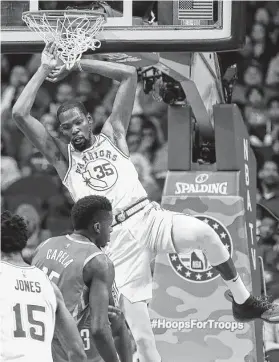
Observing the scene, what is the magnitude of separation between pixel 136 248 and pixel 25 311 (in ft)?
7.42

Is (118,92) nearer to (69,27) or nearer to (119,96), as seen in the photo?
(119,96)

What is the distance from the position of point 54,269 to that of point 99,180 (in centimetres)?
149

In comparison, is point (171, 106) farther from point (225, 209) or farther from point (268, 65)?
point (268, 65)

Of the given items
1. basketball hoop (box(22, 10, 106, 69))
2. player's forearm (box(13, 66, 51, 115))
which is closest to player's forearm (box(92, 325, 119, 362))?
player's forearm (box(13, 66, 51, 115))

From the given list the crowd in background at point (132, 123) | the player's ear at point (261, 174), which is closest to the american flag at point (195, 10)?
the crowd in background at point (132, 123)

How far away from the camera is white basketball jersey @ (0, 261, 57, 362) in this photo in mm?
4551

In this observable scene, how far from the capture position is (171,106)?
8.46m

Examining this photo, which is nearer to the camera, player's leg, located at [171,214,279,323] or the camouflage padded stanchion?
player's leg, located at [171,214,279,323]

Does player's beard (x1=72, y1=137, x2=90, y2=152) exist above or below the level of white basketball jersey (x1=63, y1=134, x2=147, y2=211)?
above

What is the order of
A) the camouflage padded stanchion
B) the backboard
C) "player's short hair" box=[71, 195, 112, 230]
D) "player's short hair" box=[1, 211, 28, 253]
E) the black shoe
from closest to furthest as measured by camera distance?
"player's short hair" box=[1, 211, 28, 253] → "player's short hair" box=[71, 195, 112, 230] → the black shoe → the backboard → the camouflage padded stanchion

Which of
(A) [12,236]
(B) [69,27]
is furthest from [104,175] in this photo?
(A) [12,236]

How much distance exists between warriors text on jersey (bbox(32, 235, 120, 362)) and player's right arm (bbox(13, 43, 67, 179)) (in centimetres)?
144

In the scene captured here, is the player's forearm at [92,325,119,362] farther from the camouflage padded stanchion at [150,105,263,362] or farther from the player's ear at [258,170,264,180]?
the player's ear at [258,170,264,180]

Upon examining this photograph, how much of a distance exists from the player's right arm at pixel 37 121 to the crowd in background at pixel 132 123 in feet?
15.8
